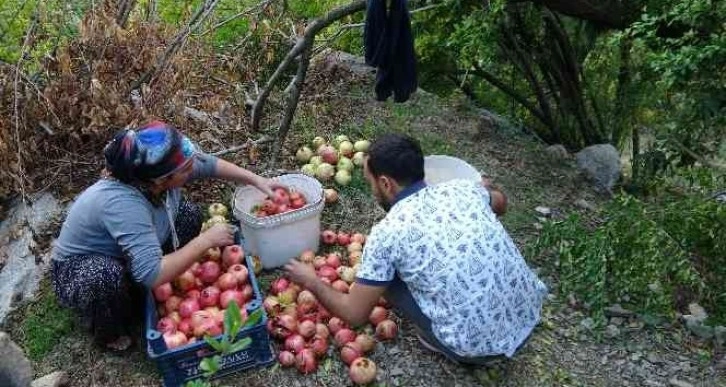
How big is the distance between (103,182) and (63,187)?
4.45 ft

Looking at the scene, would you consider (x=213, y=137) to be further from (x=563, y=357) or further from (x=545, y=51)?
(x=545, y=51)

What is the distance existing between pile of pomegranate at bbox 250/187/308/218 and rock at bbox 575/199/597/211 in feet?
7.19

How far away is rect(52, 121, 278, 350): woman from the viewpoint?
9.30 ft

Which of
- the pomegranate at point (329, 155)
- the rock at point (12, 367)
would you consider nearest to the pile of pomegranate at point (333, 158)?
the pomegranate at point (329, 155)

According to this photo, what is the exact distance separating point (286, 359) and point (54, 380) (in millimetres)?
1068

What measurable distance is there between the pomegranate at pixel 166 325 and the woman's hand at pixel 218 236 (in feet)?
1.36

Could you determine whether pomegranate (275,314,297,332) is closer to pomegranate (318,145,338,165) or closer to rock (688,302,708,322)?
pomegranate (318,145,338,165)

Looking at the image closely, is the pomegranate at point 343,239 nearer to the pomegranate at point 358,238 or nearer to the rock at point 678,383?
→ the pomegranate at point 358,238

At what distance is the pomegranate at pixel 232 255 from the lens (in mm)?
3420

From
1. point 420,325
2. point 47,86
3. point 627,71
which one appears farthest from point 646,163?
point 47,86

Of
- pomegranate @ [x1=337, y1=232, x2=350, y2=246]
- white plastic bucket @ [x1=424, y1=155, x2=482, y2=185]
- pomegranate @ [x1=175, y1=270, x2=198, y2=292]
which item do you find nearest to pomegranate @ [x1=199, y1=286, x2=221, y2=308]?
pomegranate @ [x1=175, y1=270, x2=198, y2=292]

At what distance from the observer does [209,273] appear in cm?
338

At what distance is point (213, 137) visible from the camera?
15.4 feet

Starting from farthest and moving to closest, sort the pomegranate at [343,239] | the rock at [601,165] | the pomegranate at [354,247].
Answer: the rock at [601,165] < the pomegranate at [343,239] < the pomegranate at [354,247]
